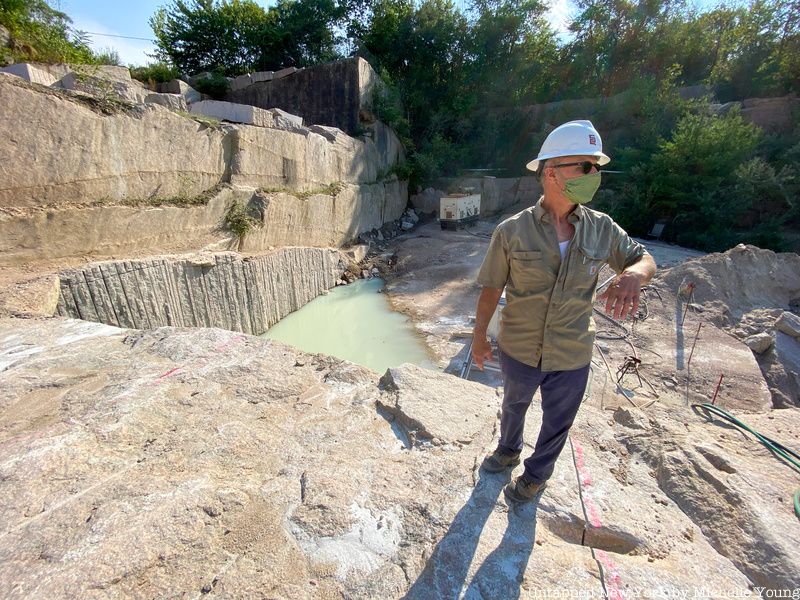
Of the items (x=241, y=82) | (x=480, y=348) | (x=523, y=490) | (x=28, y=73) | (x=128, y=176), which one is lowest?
(x=523, y=490)

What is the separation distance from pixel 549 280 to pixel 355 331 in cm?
576

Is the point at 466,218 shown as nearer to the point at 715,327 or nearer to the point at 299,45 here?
the point at 715,327

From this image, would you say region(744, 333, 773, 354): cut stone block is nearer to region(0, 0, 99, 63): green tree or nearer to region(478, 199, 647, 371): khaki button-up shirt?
region(478, 199, 647, 371): khaki button-up shirt

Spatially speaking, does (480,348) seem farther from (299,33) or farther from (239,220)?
(299,33)

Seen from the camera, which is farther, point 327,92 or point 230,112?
point 327,92

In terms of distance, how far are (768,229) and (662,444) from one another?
493 inches

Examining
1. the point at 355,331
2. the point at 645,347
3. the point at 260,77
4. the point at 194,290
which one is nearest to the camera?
the point at 194,290

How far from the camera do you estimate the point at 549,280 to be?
1.67m

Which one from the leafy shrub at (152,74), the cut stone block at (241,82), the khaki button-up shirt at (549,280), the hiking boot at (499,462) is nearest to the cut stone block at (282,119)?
the leafy shrub at (152,74)

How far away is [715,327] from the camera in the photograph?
6.04 meters

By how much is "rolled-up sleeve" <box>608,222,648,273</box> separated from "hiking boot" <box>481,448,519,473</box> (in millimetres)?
1046

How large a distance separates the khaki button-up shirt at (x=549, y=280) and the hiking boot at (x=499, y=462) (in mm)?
551

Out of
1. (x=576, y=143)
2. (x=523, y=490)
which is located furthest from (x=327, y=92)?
(x=523, y=490)

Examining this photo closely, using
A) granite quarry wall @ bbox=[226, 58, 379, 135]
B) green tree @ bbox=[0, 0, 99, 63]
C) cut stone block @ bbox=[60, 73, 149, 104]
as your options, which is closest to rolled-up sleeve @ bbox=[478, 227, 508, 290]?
cut stone block @ bbox=[60, 73, 149, 104]
